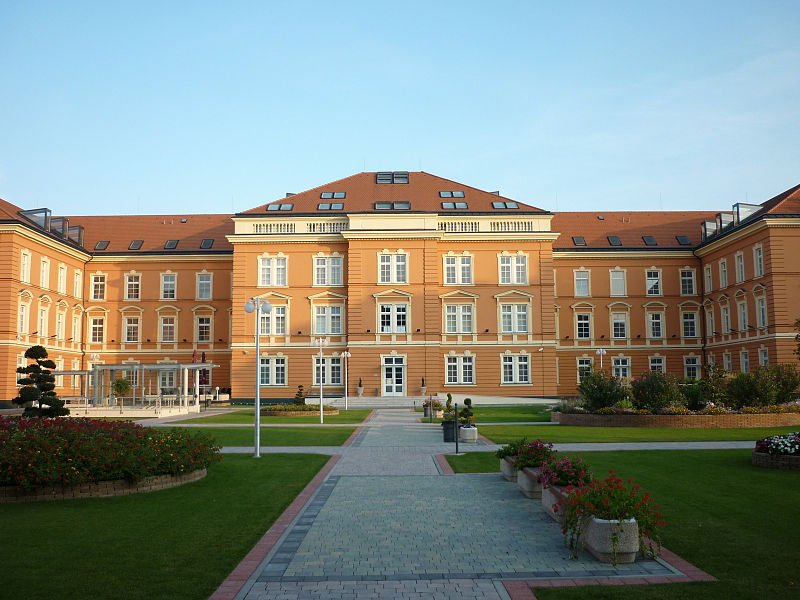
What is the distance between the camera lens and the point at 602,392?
30250 mm

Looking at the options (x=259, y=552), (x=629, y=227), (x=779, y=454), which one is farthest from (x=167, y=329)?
(x=259, y=552)

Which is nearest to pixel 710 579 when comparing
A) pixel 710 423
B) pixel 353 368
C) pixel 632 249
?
pixel 710 423

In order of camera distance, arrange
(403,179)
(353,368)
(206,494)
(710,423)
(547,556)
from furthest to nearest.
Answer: (403,179), (353,368), (710,423), (206,494), (547,556)

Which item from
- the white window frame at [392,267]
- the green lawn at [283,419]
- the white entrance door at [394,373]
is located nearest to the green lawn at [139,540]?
the green lawn at [283,419]

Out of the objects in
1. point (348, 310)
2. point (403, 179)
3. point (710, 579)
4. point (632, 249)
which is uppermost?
point (403, 179)

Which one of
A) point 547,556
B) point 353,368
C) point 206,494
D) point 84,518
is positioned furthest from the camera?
point 353,368

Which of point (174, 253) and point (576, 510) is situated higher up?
point (174, 253)

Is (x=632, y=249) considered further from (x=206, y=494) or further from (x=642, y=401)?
(x=206, y=494)

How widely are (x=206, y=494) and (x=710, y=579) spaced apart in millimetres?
8311

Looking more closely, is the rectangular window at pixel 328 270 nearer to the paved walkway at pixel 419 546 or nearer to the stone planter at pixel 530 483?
the paved walkway at pixel 419 546

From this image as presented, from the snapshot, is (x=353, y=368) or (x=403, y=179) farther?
(x=403, y=179)

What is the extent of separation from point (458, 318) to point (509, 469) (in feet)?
120

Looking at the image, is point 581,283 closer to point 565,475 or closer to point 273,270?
point 273,270

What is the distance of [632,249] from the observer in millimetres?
54625
